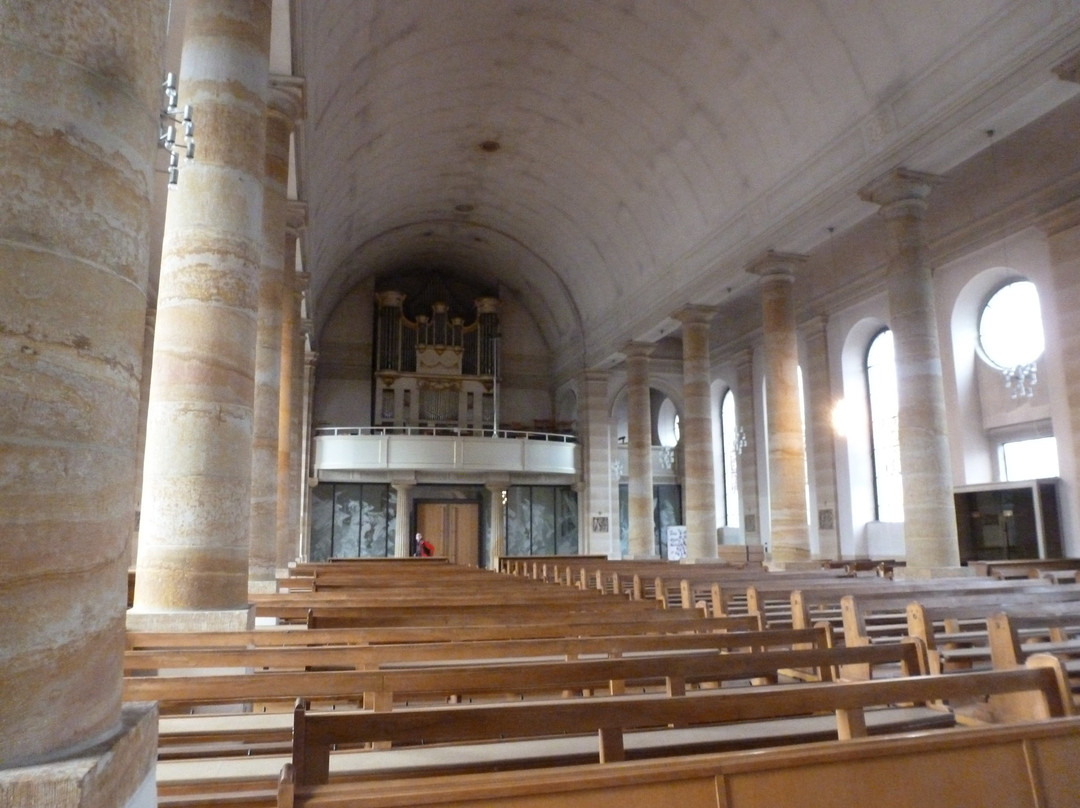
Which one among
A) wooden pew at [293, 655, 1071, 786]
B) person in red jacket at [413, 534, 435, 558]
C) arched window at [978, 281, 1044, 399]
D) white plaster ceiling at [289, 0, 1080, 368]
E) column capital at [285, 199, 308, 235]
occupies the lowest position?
wooden pew at [293, 655, 1071, 786]

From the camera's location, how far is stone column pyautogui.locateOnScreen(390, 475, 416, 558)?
22219 millimetres

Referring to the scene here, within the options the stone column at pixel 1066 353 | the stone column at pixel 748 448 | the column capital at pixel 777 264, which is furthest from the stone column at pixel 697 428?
the stone column at pixel 1066 353

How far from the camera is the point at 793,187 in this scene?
43.1 feet

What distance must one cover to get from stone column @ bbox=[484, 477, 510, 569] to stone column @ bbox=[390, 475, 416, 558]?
7.46ft

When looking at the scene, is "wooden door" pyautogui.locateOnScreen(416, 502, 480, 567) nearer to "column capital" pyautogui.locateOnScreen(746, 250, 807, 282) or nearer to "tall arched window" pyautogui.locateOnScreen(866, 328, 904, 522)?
"tall arched window" pyautogui.locateOnScreen(866, 328, 904, 522)

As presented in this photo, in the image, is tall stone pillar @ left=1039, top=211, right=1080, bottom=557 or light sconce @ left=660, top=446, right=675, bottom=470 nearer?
tall stone pillar @ left=1039, top=211, right=1080, bottom=557

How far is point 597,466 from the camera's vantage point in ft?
78.6

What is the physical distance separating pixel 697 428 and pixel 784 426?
3.36m

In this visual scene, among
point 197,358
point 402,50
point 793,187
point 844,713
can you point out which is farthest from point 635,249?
point 844,713

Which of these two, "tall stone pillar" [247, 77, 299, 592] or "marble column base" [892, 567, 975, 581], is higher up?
"tall stone pillar" [247, 77, 299, 592]

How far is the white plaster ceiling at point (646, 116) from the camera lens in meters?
9.98

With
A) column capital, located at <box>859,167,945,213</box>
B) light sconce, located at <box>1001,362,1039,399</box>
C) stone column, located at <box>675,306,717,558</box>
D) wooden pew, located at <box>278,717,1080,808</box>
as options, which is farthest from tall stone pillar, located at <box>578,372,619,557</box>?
wooden pew, located at <box>278,717,1080,808</box>

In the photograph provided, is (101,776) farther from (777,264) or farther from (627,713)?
(777,264)

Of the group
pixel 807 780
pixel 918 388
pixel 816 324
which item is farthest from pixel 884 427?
pixel 807 780
